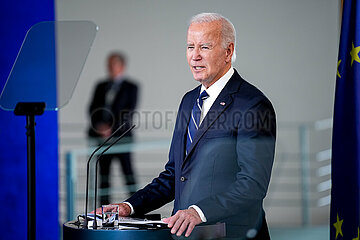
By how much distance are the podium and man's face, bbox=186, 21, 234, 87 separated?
21.8 inches

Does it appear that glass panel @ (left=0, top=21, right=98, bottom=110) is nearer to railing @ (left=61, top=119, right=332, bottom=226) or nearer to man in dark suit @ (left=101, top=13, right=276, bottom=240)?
man in dark suit @ (left=101, top=13, right=276, bottom=240)

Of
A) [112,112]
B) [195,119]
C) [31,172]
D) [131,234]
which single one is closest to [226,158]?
[195,119]

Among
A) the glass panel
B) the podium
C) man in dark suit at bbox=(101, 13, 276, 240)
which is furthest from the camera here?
the glass panel

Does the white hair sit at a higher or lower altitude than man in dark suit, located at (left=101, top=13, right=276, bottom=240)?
higher

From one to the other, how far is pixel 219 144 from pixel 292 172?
167cm

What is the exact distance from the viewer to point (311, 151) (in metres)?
3.54

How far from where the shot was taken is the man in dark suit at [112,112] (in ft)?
12.6

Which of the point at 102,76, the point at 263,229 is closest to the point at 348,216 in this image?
the point at 263,229

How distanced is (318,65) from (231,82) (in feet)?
4.01

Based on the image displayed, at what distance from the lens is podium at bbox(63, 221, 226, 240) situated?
1.80m

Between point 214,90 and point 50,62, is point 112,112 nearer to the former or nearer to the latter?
point 50,62

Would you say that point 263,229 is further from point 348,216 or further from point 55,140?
point 55,140

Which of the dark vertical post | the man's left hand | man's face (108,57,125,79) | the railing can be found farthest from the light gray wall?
the man's left hand

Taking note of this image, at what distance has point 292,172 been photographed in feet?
12.0
